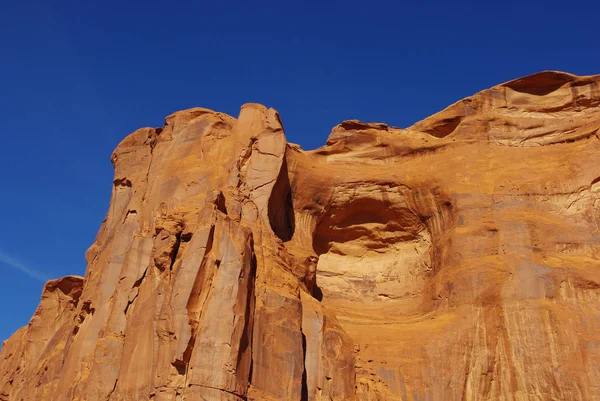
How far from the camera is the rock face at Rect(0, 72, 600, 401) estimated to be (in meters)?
26.8

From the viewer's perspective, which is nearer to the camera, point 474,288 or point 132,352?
point 132,352

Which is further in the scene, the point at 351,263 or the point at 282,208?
the point at 351,263

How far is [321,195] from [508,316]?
32.0 feet

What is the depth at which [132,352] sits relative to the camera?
2670cm

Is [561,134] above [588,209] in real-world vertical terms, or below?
above

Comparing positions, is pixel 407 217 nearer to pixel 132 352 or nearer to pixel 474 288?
pixel 474 288

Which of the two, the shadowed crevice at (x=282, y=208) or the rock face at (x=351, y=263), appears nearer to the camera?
the rock face at (x=351, y=263)

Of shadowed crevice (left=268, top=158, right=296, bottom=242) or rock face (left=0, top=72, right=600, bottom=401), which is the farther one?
shadowed crevice (left=268, top=158, right=296, bottom=242)

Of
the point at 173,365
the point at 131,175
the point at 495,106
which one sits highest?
the point at 495,106

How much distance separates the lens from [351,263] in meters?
36.5

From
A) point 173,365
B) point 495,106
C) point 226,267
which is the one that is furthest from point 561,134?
point 173,365

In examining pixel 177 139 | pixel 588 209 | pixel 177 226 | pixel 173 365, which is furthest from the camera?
pixel 177 139

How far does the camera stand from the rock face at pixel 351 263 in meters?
26.8

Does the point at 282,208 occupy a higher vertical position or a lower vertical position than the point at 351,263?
higher
